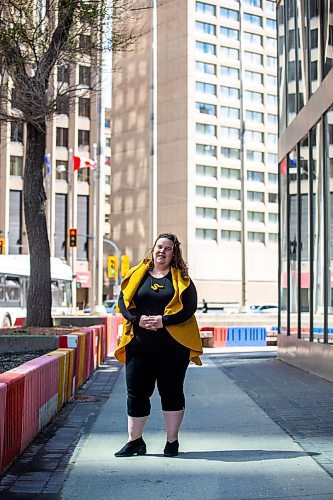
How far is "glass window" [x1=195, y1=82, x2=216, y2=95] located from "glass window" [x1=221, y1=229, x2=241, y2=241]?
1254 centimetres

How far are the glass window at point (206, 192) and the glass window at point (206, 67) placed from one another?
10.5 m

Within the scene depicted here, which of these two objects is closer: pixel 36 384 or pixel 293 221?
pixel 36 384

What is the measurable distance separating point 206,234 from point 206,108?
37.4 ft

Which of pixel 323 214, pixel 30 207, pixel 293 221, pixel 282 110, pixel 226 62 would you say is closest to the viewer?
pixel 323 214

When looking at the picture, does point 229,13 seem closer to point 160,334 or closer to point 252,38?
point 252,38

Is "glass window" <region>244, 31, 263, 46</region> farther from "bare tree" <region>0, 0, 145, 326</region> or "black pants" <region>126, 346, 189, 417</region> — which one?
"black pants" <region>126, 346, 189, 417</region>

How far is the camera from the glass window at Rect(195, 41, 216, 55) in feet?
243

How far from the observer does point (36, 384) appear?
298 inches

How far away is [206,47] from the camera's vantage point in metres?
74.5

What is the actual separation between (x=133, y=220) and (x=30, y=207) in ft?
203

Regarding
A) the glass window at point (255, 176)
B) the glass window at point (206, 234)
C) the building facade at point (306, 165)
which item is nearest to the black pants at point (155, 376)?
the building facade at point (306, 165)

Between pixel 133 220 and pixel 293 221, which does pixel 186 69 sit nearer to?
pixel 133 220

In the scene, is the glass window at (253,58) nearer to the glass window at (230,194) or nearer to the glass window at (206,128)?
the glass window at (206,128)

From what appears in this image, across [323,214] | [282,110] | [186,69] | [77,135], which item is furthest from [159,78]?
[323,214]
